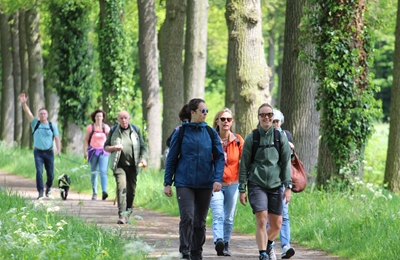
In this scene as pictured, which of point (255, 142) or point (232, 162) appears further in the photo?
point (232, 162)

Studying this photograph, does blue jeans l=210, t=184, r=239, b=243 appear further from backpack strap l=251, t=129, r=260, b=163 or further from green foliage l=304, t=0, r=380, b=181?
green foliage l=304, t=0, r=380, b=181

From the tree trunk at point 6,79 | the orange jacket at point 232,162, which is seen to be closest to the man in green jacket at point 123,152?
the orange jacket at point 232,162

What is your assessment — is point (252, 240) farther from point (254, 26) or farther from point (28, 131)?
point (28, 131)

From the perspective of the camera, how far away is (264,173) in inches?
368

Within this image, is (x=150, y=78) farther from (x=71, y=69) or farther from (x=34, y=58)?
(x=34, y=58)

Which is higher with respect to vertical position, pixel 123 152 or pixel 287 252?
pixel 123 152

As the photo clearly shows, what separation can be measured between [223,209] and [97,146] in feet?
26.6

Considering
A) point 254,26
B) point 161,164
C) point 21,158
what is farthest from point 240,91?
point 21,158

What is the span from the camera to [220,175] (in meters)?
9.15

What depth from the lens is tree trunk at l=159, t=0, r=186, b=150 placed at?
2058 centimetres

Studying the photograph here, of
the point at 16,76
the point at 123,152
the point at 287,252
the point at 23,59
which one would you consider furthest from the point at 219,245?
the point at 16,76

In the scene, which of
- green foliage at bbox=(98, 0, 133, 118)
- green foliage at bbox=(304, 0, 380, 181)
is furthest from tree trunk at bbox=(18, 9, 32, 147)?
green foliage at bbox=(304, 0, 380, 181)

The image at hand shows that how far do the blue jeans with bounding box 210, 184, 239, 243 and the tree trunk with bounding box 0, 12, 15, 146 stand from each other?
25.8m

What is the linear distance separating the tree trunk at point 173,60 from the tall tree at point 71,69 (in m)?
7.92
